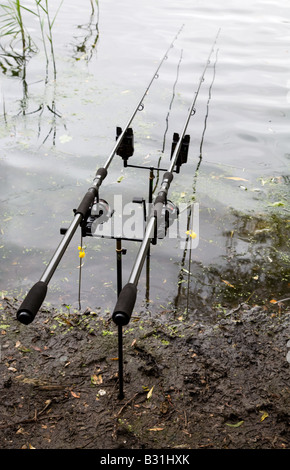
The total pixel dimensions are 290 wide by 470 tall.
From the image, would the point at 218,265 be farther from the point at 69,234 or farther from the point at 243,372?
the point at 69,234

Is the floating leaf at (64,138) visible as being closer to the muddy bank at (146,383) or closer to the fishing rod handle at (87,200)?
the muddy bank at (146,383)

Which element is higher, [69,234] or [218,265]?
[69,234]

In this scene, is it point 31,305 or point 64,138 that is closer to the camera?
point 31,305

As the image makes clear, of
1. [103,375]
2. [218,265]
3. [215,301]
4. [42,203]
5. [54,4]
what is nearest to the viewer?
[103,375]

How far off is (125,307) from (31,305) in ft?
1.02

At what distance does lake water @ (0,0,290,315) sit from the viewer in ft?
11.5

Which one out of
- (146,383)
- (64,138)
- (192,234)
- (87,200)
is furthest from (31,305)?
(64,138)

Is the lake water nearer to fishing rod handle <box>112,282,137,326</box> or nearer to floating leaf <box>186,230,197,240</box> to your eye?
floating leaf <box>186,230,197,240</box>

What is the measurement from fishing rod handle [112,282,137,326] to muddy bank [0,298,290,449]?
936mm

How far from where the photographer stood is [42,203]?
4.25 metres

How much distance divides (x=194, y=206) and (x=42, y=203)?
1451 mm

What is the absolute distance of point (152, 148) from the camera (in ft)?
17.2

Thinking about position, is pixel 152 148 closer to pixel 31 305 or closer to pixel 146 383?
pixel 146 383
